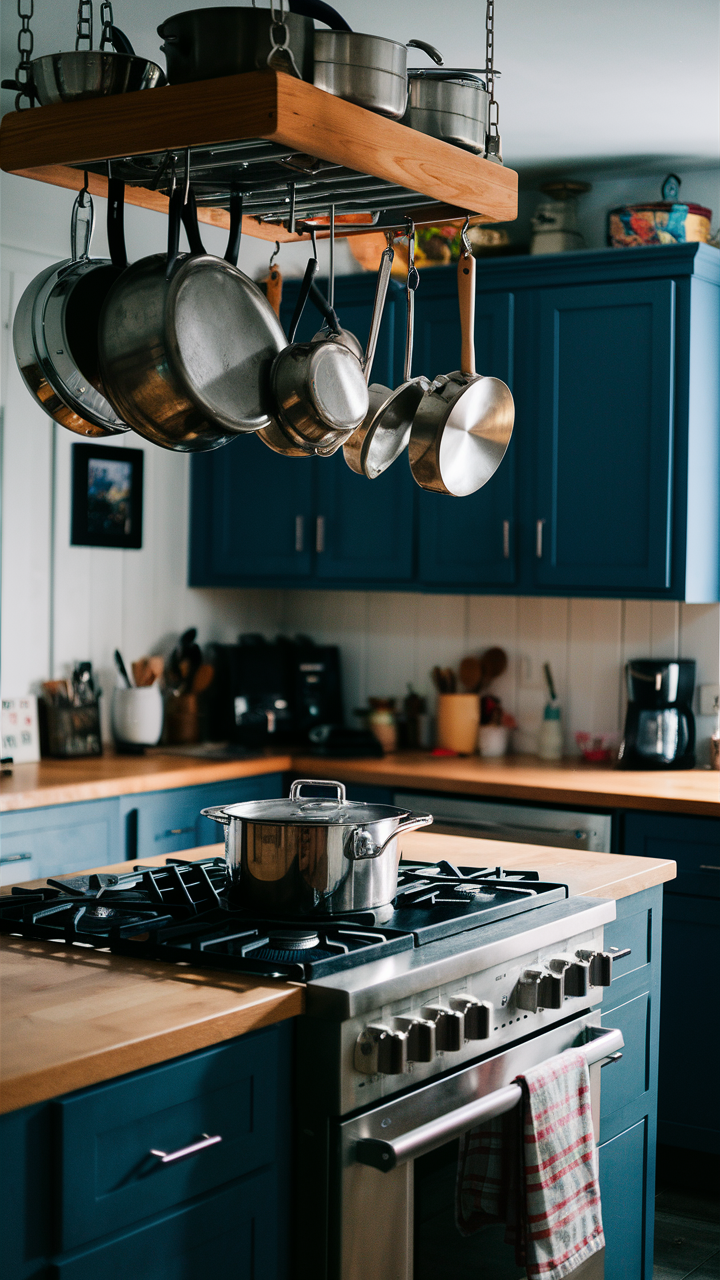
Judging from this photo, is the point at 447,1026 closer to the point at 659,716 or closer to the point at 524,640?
the point at 659,716

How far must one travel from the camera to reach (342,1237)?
1.68 metres

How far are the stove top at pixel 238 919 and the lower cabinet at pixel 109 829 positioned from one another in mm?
1035

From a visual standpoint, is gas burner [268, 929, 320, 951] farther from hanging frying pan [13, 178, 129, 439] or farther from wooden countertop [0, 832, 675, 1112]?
hanging frying pan [13, 178, 129, 439]

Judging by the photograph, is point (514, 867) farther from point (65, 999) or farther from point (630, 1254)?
point (65, 999)

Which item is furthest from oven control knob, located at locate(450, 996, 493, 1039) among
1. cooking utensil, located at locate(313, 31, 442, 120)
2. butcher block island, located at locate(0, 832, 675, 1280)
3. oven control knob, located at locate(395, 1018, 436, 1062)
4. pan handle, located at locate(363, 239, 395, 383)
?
cooking utensil, located at locate(313, 31, 442, 120)

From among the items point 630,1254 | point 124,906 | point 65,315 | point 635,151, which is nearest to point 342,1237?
point 124,906

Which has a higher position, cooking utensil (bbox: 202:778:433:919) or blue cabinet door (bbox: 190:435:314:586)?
blue cabinet door (bbox: 190:435:314:586)

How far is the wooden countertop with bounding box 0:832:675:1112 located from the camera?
139 cm

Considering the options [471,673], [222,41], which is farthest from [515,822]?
[222,41]

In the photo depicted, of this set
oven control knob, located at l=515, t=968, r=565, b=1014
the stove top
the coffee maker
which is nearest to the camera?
the stove top

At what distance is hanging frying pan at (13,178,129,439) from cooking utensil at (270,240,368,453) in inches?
10.8

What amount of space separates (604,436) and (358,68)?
7.55 ft

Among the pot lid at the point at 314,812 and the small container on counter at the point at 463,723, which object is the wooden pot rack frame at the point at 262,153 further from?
the small container on counter at the point at 463,723

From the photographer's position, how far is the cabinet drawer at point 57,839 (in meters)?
3.22
